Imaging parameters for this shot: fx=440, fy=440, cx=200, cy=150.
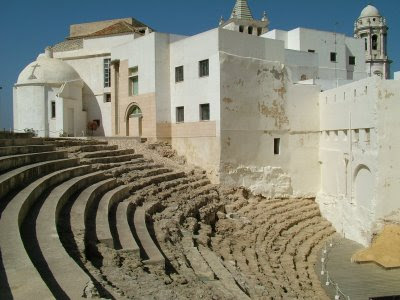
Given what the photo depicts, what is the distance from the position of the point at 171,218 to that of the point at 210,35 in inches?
367

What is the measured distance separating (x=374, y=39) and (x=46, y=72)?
28786 mm

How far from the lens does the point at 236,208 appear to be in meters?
17.5

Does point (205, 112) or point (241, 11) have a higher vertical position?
point (241, 11)

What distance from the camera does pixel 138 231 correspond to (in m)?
10.2

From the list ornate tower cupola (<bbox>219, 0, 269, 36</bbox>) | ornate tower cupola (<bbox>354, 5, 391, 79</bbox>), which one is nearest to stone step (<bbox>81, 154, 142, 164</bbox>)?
ornate tower cupola (<bbox>219, 0, 269, 36</bbox>)

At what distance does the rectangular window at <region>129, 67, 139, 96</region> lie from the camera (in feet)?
73.1

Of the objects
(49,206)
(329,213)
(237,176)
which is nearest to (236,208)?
(237,176)

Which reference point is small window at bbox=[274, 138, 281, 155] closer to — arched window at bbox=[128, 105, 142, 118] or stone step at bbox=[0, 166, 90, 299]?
arched window at bbox=[128, 105, 142, 118]

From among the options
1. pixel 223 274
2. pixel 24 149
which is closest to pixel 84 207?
pixel 223 274

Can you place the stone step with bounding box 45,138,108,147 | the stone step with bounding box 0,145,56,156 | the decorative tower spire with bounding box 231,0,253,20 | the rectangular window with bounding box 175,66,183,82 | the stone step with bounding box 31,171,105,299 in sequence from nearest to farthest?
1. the stone step with bounding box 31,171,105,299
2. the stone step with bounding box 0,145,56,156
3. the stone step with bounding box 45,138,108,147
4. the rectangular window with bounding box 175,66,183,82
5. the decorative tower spire with bounding box 231,0,253,20

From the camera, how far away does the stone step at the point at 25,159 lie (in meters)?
10.4

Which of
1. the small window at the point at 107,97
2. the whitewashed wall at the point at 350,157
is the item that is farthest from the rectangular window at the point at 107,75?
the whitewashed wall at the point at 350,157

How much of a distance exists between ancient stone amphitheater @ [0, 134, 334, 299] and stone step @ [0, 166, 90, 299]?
0.05 feet

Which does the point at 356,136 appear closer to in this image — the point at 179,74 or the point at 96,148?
the point at 179,74
